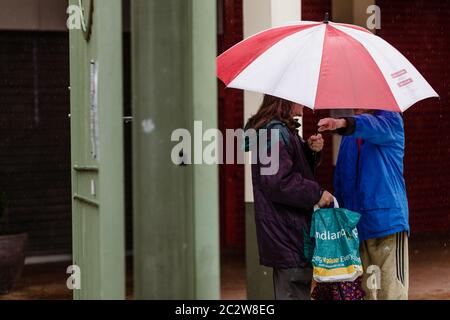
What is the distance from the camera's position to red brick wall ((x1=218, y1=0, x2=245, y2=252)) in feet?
38.2

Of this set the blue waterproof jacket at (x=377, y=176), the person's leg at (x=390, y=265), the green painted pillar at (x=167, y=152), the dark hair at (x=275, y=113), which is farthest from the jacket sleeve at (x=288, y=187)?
the green painted pillar at (x=167, y=152)

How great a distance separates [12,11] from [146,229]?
7664 millimetres

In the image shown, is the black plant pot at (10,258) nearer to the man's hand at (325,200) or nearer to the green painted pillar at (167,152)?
the man's hand at (325,200)

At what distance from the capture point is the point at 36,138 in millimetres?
11406

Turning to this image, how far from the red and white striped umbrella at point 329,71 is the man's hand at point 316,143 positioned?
39 centimetres

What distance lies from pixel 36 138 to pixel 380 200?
6630mm

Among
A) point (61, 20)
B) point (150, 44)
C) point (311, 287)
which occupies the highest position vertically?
point (61, 20)

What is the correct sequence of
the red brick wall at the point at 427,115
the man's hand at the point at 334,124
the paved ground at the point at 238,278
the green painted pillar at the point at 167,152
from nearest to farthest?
the green painted pillar at the point at 167,152
the man's hand at the point at 334,124
the paved ground at the point at 238,278
the red brick wall at the point at 427,115

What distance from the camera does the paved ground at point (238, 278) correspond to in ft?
30.8

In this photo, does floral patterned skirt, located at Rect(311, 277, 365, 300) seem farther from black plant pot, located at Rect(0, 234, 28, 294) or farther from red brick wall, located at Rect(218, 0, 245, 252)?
red brick wall, located at Rect(218, 0, 245, 252)
